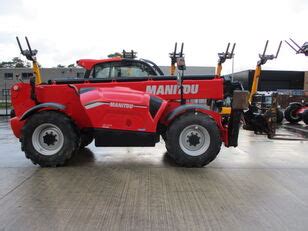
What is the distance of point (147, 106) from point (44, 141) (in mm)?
2024

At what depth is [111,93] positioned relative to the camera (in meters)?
7.22

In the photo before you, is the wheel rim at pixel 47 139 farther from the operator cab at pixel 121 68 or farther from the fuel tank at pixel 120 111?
the operator cab at pixel 121 68

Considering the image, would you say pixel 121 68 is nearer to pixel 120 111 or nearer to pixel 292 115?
pixel 120 111

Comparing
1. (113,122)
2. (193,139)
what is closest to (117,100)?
(113,122)

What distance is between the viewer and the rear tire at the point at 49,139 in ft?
23.6

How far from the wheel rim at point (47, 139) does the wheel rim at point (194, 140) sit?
88.3 inches

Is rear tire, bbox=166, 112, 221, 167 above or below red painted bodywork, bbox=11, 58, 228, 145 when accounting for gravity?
below

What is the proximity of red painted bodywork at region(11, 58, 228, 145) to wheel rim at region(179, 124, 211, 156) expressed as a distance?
0.40 metres

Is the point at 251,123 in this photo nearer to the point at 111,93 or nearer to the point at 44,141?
the point at 111,93

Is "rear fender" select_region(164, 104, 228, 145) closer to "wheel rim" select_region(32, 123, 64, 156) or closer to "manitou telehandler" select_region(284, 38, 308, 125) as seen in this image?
"wheel rim" select_region(32, 123, 64, 156)

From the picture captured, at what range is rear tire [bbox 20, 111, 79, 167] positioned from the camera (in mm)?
7191

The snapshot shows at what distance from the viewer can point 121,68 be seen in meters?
8.69

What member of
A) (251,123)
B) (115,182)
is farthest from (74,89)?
(251,123)

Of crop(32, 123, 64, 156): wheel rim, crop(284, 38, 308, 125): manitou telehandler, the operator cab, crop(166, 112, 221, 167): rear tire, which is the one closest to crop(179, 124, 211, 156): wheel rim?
crop(166, 112, 221, 167): rear tire
